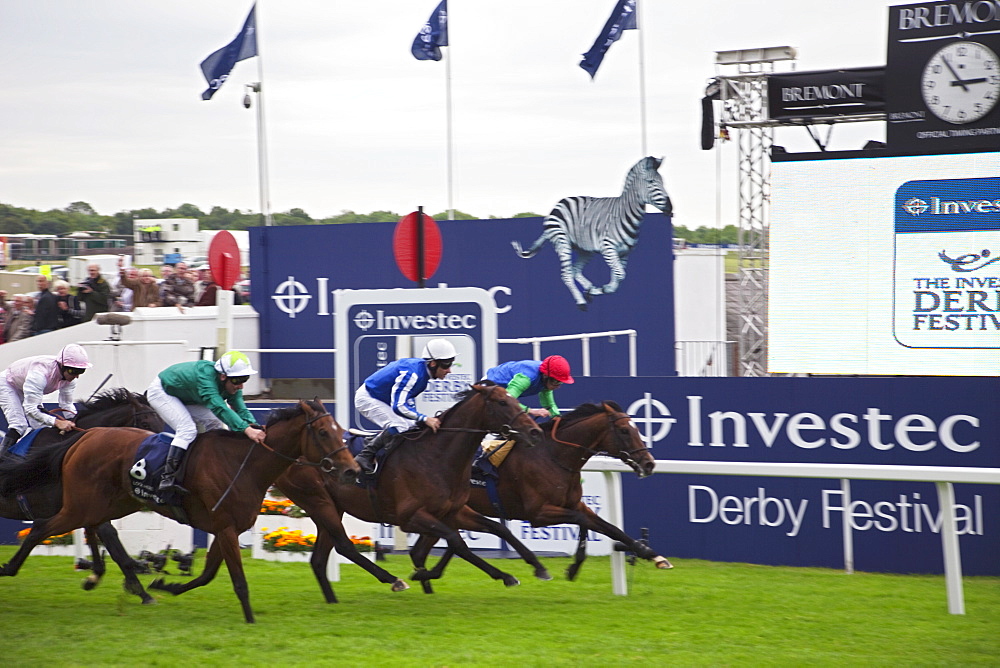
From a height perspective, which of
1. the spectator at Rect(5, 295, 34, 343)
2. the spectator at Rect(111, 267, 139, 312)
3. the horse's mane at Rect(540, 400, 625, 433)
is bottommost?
the horse's mane at Rect(540, 400, 625, 433)

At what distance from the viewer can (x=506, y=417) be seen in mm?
6348

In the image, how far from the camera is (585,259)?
13367 mm

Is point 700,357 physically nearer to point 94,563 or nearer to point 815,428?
point 815,428

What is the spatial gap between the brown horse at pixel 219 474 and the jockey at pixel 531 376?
4.50 ft

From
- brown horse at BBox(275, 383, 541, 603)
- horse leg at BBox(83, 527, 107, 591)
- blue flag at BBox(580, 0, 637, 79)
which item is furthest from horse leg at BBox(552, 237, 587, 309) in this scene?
horse leg at BBox(83, 527, 107, 591)

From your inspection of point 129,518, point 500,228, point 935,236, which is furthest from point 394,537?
point 500,228

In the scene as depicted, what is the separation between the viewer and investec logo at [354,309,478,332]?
785 centimetres

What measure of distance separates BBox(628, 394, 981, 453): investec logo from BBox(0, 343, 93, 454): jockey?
3.83 metres

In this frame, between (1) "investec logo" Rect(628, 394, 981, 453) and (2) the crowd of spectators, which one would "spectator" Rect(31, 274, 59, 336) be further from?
(1) "investec logo" Rect(628, 394, 981, 453)

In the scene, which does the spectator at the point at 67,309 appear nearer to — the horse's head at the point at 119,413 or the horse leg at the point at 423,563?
the horse's head at the point at 119,413

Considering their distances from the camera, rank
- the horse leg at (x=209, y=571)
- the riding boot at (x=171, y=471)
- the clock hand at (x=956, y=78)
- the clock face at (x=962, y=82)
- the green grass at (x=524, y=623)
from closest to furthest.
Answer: the green grass at (x=524, y=623) → the riding boot at (x=171, y=471) → the horse leg at (x=209, y=571) → the clock face at (x=962, y=82) → the clock hand at (x=956, y=78)

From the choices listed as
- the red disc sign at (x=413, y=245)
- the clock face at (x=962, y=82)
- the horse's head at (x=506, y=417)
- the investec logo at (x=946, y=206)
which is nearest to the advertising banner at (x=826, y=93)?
the clock face at (x=962, y=82)

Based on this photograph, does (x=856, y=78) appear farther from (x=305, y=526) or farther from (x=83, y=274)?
(x=83, y=274)

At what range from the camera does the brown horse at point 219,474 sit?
5.84 m
